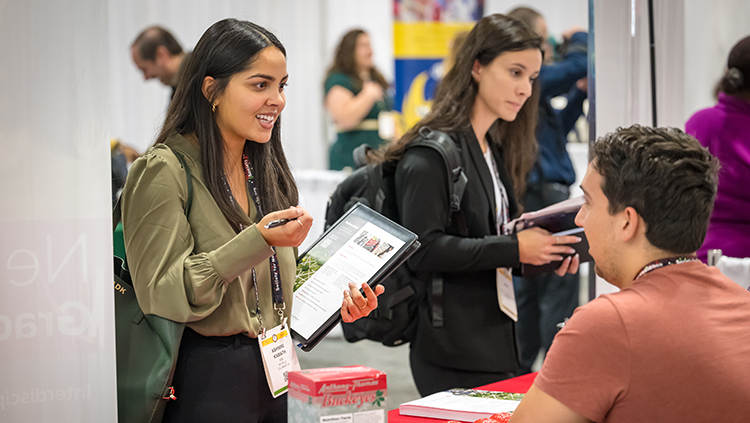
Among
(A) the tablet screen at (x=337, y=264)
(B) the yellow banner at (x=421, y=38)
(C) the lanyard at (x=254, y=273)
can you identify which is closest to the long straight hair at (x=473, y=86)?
(A) the tablet screen at (x=337, y=264)

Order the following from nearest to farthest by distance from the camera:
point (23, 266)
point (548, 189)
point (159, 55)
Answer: point (23, 266)
point (548, 189)
point (159, 55)

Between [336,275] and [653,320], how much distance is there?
781 mm

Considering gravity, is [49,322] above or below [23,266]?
below

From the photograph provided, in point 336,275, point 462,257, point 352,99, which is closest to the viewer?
point 336,275

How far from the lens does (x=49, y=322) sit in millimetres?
1442

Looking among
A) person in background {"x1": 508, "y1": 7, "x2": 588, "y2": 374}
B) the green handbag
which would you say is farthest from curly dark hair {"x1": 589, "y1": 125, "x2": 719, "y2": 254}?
person in background {"x1": 508, "y1": 7, "x2": 588, "y2": 374}

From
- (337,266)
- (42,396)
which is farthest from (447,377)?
(42,396)

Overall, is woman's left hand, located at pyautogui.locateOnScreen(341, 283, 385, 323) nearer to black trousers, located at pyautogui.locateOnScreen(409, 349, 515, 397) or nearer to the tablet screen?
the tablet screen

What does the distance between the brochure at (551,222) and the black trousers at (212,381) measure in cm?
107

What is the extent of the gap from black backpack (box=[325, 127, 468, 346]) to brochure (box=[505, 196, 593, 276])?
202 mm

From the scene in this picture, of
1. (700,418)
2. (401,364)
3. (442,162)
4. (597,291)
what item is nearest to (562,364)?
(700,418)

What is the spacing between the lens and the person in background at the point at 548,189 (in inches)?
141

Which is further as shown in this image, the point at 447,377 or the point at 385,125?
the point at 385,125

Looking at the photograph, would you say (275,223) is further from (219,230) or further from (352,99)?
(352,99)
